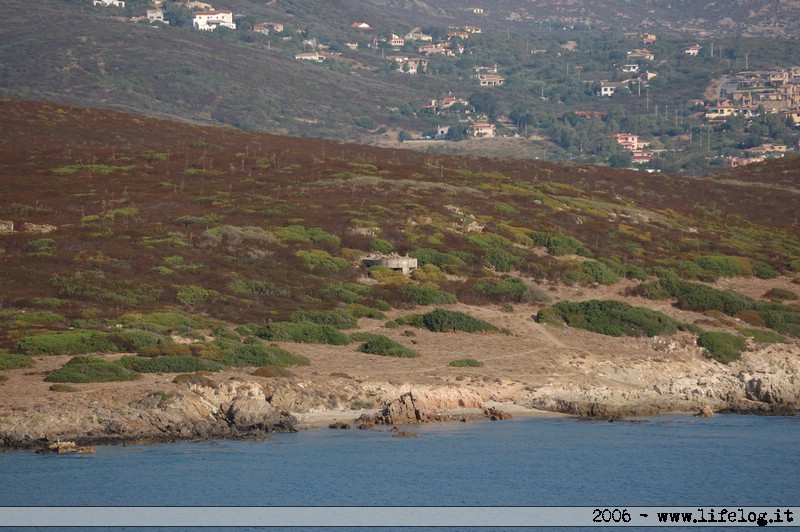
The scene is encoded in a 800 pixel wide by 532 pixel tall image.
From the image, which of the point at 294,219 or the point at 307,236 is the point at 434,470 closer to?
the point at 307,236

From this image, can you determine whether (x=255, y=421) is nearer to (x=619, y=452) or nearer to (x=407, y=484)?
(x=407, y=484)

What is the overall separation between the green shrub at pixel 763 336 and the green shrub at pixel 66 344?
3231 centimetres

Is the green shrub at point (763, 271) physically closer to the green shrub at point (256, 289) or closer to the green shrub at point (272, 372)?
the green shrub at point (256, 289)

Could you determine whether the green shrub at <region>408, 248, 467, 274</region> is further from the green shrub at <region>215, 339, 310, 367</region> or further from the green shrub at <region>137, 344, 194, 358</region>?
the green shrub at <region>137, 344, 194, 358</region>

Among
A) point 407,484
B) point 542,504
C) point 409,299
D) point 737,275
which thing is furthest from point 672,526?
point 737,275

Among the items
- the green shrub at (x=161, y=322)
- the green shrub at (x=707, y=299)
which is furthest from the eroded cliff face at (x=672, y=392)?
the green shrub at (x=161, y=322)

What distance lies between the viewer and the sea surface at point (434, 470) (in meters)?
36.5

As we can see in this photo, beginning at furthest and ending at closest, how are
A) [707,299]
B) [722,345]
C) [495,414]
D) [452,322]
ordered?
1. [707,299]
2. [722,345]
3. [452,322]
4. [495,414]

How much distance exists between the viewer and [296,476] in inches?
1516

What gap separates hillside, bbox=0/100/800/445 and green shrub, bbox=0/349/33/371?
0.15 m

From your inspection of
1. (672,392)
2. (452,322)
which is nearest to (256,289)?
(452,322)

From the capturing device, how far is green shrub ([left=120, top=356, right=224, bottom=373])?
154 ft

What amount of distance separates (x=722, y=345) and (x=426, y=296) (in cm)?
1498

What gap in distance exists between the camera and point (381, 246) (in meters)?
73.1
